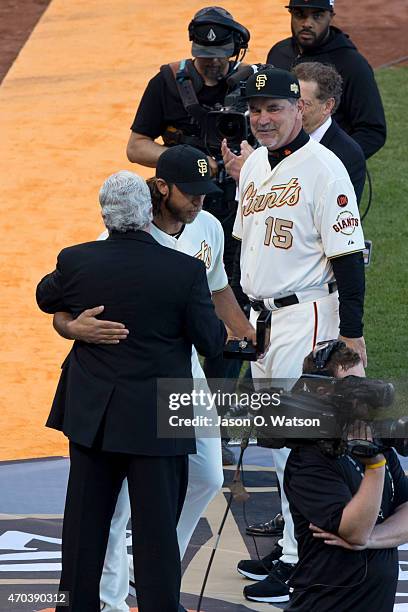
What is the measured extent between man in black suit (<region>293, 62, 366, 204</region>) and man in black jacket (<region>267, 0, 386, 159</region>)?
78cm

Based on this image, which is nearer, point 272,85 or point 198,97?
point 272,85

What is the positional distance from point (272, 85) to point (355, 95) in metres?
1.49

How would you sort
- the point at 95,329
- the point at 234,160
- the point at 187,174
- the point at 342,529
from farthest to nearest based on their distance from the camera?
1. the point at 234,160
2. the point at 187,174
3. the point at 95,329
4. the point at 342,529

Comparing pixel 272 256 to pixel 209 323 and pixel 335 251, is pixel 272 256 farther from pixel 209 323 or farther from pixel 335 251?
pixel 209 323

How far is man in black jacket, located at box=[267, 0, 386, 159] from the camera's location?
258 inches

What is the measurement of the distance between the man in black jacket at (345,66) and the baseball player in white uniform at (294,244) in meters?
1.24

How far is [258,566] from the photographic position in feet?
17.4

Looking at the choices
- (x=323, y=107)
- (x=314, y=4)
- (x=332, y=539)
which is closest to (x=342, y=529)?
(x=332, y=539)

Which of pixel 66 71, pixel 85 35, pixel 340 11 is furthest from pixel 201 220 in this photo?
pixel 340 11

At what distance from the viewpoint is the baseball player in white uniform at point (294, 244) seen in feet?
16.9

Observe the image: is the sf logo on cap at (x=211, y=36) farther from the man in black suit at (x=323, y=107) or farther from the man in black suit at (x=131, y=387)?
the man in black suit at (x=131, y=387)

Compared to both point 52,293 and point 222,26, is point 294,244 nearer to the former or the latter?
point 52,293

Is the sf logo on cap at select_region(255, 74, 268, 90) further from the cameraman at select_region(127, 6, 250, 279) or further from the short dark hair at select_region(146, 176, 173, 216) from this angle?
the cameraman at select_region(127, 6, 250, 279)

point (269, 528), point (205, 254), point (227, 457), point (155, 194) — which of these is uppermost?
point (155, 194)
